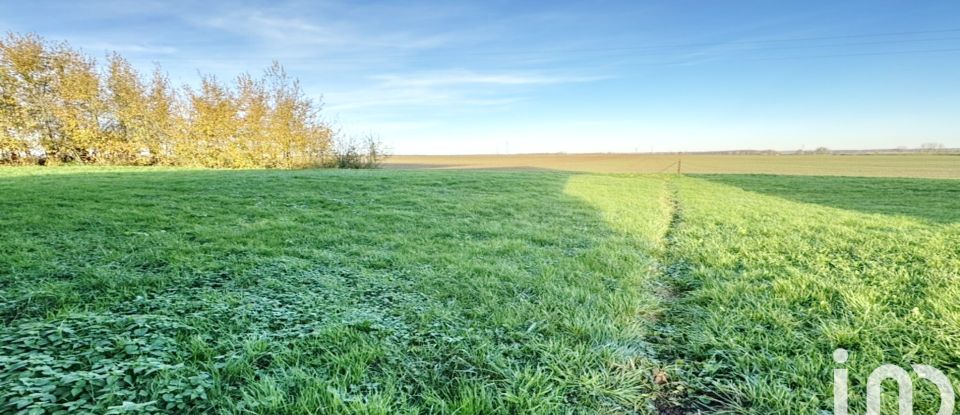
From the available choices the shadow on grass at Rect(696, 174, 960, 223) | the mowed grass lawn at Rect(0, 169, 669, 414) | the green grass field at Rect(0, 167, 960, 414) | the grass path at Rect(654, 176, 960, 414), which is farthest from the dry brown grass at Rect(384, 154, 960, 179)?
the mowed grass lawn at Rect(0, 169, 669, 414)

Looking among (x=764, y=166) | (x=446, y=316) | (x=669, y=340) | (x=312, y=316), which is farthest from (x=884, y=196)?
(x=764, y=166)

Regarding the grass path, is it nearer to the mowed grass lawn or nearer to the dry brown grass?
the mowed grass lawn

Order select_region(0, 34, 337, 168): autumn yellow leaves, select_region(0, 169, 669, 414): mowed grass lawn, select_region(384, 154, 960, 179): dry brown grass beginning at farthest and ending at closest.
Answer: select_region(384, 154, 960, 179): dry brown grass, select_region(0, 34, 337, 168): autumn yellow leaves, select_region(0, 169, 669, 414): mowed grass lawn

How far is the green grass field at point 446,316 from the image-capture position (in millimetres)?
1728

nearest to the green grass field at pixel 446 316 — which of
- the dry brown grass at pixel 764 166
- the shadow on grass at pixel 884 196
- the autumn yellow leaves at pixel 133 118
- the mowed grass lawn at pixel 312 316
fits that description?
the mowed grass lawn at pixel 312 316

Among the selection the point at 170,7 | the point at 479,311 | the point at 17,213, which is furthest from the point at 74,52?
the point at 479,311

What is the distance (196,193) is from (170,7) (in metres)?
7.12

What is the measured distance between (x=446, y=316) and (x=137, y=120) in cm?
2086

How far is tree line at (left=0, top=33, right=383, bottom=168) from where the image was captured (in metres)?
14.6

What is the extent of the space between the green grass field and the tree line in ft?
46.4

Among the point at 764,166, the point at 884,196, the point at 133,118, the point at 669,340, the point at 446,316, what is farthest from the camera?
the point at 764,166

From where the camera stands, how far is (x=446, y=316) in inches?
99.6

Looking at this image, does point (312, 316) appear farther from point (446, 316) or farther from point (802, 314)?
point (802, 314)

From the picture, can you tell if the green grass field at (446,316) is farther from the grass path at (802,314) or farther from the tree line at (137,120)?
the tree line at (137,120)
